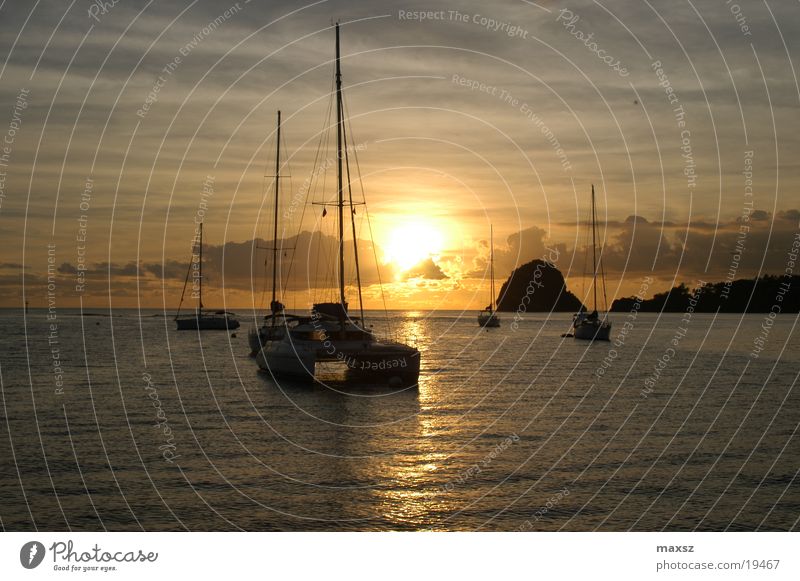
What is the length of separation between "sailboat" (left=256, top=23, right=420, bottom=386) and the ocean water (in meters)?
1.49

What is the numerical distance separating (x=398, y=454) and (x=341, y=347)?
22428 mm

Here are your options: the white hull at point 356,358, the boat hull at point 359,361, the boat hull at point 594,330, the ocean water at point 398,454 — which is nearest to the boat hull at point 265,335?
the ocean water at point 398,454

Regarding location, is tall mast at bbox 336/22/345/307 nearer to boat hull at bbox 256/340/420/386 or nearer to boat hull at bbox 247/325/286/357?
boat hull at bbox 256/340/420/386

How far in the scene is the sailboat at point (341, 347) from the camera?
53.3 meters

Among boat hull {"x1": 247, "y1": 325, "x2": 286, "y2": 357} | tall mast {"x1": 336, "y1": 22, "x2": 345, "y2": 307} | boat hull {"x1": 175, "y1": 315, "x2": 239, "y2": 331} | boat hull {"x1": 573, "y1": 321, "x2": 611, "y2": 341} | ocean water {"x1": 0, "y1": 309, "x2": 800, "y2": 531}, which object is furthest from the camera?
boat hull {"x1": 175, "y1": 315, "x2": 239, "y2": 331}

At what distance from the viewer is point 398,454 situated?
32781mm

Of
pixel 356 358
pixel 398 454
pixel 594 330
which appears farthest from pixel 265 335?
pixel 594 330

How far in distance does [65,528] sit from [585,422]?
89.3ft

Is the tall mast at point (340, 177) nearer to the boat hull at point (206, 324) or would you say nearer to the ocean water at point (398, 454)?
the ocean water at point (398, 454)

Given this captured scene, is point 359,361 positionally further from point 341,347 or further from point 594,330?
point 594,330

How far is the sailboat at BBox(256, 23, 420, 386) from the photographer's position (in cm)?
5331

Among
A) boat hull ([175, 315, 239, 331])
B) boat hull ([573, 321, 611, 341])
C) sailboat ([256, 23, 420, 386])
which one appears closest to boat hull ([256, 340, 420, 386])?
sailboat ([256, 23, 420, 386])
